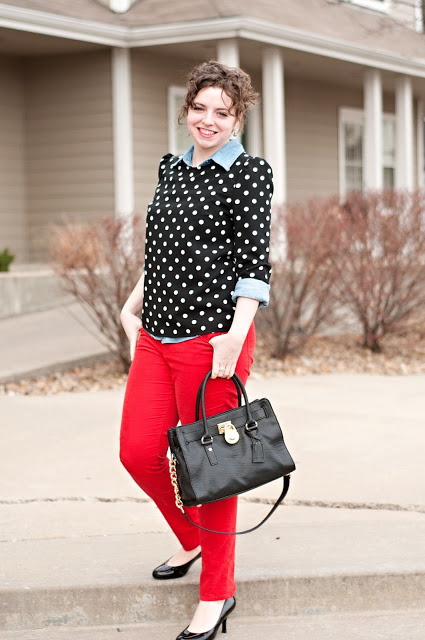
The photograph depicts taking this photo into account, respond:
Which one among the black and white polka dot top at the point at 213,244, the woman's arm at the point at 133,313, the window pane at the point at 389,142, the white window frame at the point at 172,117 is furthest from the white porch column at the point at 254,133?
the black and white polka dot top at the point at 213,244

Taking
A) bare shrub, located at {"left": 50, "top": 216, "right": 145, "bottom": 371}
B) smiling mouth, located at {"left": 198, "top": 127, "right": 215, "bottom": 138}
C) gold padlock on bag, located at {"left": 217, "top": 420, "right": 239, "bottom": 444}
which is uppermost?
smiling mouth, located at {"left": 198, "top": 127, "right": 215, "bottom": 138}

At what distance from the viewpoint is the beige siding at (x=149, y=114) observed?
1382cm

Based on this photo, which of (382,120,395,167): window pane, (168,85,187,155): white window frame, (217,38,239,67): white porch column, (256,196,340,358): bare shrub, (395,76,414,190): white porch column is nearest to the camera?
(256,196,340,358): bare shrub

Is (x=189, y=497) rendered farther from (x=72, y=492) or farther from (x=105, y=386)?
(x=105, y=386)

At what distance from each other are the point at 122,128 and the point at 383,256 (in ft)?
17.7

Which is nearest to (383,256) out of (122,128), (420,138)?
(122,128)

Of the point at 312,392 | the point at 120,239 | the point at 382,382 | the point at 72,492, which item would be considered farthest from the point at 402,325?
the point at 72,492

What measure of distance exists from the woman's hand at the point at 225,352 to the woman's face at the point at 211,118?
666 millimetres

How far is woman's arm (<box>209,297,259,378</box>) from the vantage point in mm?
3188

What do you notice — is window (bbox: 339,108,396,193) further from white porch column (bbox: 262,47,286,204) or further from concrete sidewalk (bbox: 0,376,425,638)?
concrete sidewalk (bbox: 0,376,425,638)

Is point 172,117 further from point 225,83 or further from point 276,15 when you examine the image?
point 225,83

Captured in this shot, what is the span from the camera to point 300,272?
9.16 meters

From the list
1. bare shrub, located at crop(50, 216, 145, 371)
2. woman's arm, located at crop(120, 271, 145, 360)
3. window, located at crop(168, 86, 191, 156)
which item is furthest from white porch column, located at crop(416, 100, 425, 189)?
woman's arm, located at crop(120, 271, 145, 360)

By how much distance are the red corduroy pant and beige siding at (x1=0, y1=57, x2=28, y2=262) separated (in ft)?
35.4
